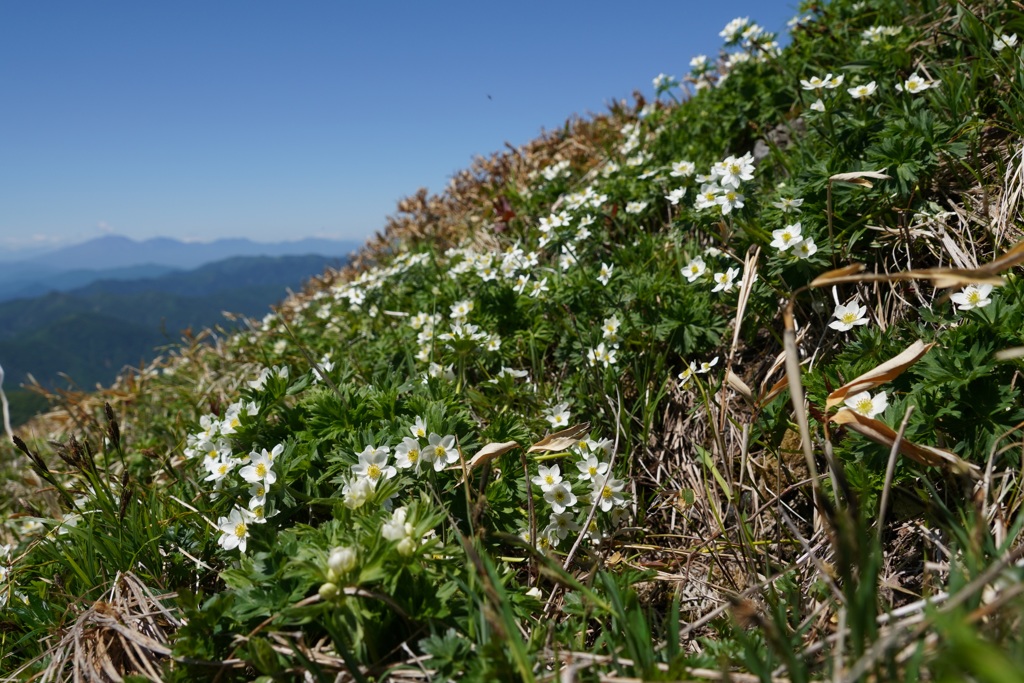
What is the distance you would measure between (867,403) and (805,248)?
1.03 meters

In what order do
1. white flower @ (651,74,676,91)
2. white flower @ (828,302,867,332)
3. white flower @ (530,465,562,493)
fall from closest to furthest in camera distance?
white flower @ (530,465,562,493) → white flower @ (828,302,867,332) → white flower @ (651,74,676,91)

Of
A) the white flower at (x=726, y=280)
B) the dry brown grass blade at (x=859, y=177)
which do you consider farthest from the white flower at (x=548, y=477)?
the dry brown grass blade at (x=859, y=177)

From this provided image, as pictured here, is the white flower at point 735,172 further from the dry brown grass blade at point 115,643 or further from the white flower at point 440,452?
the dry brown grass blade at point 115,643

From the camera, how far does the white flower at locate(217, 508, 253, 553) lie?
215cm

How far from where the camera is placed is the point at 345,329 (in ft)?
18.2

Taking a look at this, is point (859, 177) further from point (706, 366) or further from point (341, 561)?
point (341, 561)

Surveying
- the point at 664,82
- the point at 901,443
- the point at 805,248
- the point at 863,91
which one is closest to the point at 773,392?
the point at 901,443

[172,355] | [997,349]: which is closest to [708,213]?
[997,349]

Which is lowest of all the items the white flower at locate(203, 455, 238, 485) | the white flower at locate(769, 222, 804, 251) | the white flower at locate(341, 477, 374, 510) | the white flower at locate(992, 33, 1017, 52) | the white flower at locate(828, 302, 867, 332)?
the white flower at locate(341, 477, 374, 510)

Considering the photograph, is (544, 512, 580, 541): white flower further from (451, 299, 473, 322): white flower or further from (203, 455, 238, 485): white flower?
(451, 299, 473, 322): white flower

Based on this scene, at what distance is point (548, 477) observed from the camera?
7.77 feet

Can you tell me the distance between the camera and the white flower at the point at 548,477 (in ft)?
7.70

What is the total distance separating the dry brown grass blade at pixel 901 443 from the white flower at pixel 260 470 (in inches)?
81.6

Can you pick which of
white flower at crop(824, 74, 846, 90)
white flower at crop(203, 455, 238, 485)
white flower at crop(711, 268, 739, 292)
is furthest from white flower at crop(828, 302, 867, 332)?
white flower at crop(203, 455, 238, 485)
